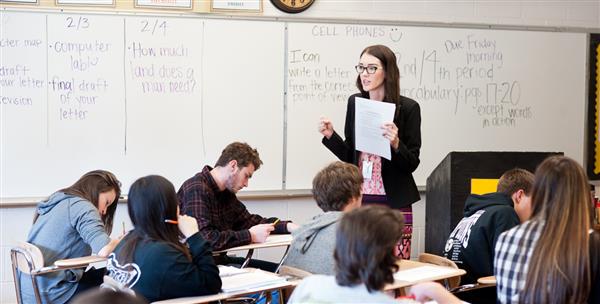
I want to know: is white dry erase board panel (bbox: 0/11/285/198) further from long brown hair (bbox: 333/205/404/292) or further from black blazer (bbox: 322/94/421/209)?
long brown hair (bbox: 333/205/404/292)

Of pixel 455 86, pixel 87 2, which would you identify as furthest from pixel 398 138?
pixel 87 2

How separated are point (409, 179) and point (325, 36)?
5.68 ft

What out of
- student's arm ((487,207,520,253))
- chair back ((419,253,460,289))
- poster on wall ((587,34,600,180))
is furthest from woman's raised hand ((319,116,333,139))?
poster on wall ((587,34,600,180))

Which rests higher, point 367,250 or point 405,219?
point 367,250

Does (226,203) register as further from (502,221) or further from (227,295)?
(502,221)

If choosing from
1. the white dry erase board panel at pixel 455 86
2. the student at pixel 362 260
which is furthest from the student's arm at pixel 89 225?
the white dry erase board panel at pixel 455 86

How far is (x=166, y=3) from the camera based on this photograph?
4891 millimetres

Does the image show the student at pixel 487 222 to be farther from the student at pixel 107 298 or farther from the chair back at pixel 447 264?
the student at pixel 107 298

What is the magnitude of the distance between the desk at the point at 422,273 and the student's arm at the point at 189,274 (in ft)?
2.16

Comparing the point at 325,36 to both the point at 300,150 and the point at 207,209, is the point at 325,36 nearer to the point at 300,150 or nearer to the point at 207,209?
the point at 300,150

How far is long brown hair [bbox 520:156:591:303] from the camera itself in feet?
7.45

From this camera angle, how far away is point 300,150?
521 cm

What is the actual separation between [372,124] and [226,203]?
0.89 meters

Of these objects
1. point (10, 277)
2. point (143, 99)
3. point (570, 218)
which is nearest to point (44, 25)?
point (143, 99)
